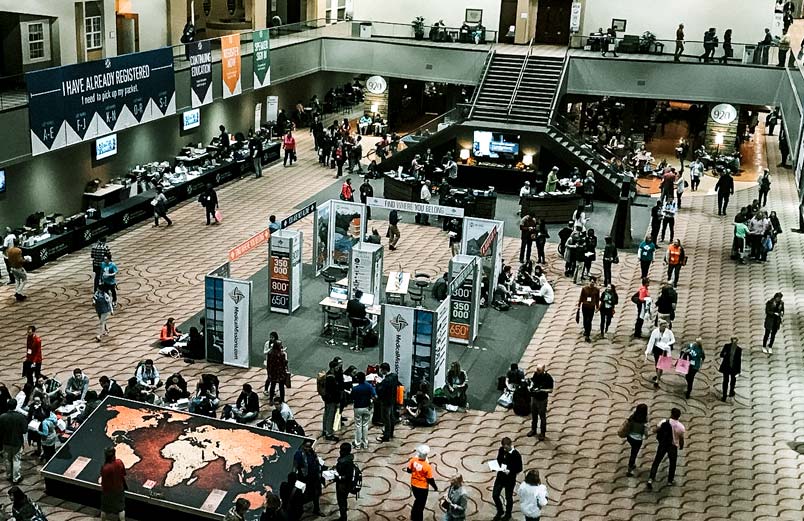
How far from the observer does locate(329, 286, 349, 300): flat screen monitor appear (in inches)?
757

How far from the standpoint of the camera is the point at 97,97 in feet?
75.4

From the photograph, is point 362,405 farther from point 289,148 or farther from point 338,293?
point 289,148

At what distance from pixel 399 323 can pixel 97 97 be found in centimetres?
1094

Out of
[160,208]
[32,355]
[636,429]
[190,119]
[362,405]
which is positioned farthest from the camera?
[190,119]

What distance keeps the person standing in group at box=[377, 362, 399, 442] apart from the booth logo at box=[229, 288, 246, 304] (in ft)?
10.7

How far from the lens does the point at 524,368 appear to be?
18.1 metres

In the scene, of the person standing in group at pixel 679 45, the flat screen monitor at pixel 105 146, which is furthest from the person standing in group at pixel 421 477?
the person standing in group at pixel 679 45

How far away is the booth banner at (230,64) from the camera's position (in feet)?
95.4

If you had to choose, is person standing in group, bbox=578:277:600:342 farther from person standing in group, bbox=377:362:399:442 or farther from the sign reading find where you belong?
the sign reading find where you belong

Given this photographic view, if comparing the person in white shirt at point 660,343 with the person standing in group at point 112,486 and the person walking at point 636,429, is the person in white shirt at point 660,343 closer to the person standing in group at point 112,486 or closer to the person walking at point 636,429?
the person walking at point 636,429

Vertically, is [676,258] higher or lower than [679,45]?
lower

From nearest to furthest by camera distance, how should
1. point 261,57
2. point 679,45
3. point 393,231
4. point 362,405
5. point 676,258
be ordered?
point 362,405 < point 676,258 < point 393,231 < point 261,57 < point 679,45

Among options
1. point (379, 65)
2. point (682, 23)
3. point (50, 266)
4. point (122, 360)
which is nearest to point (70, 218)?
point (50, 266)

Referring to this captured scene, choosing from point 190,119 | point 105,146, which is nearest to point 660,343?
point 105,146
